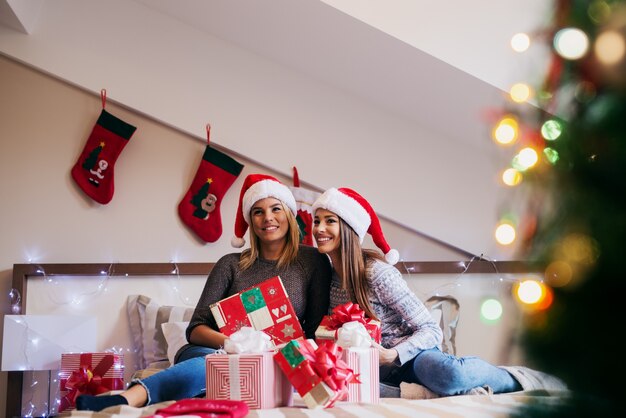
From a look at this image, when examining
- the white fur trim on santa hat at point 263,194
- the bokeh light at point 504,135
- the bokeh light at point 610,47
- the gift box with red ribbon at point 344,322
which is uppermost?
the white fur trim on santa hat at point 263,194

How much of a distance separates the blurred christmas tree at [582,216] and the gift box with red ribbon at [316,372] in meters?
1.02

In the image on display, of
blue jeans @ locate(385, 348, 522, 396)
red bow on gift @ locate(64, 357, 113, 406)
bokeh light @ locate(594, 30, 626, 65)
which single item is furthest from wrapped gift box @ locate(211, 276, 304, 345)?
bokeh light @ locate(594, 30, 626, 65)

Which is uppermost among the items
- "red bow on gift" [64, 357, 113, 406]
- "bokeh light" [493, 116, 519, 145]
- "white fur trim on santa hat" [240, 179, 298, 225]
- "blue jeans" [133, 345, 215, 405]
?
"white fur trim on santa hat" [240, 179, 298, 225]

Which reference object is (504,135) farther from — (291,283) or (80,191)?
(80,191)

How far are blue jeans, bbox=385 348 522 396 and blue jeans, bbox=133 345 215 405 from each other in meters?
0.59

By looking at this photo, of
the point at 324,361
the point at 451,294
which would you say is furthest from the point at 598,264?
the point at 451,294

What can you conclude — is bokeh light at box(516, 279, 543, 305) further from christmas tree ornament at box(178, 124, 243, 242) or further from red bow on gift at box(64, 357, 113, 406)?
christmas tree ornament at box(178, 124, 243, 242)

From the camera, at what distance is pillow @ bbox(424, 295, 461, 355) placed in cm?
315

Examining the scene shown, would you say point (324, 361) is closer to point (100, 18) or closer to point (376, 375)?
point (376, 375)

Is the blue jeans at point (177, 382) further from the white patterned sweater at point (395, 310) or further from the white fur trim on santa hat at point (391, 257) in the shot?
the white fur trim on santa hat at point (391, 257)

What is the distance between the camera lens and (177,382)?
188cm

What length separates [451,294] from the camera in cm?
337

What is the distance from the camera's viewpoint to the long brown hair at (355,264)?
2.20 m

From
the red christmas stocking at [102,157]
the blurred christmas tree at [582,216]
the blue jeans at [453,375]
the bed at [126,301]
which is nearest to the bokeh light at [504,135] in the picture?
the blurred christmas tree at [582,216]
